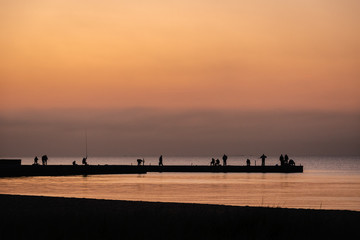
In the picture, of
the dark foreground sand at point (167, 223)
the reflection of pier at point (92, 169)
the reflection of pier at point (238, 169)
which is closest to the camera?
the dark foreground sand at point (167, 223)

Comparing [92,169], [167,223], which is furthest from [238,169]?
[167,223]

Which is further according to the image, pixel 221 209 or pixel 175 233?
pixel 221 209

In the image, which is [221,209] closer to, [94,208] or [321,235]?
[94,208]

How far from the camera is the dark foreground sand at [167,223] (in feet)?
56.4

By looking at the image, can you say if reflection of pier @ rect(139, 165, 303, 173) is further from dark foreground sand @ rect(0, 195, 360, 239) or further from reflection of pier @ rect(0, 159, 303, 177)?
dark foreground sand @ rect(0, 195, 360, 239)

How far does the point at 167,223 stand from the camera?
18.9 meters

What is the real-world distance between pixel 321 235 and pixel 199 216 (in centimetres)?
464

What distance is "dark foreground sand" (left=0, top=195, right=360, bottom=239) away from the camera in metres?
17.2

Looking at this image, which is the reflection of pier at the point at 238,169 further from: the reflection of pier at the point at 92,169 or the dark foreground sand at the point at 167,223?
the dark foreground sand at the point at 167,223

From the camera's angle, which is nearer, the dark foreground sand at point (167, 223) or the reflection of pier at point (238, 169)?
the dark foreground sand at point (167, 223)

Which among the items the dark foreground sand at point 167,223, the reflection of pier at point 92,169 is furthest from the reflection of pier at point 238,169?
the dark foreground sand at point 167,223

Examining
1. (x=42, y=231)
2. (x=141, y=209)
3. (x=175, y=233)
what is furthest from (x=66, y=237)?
(x=141, y=209)

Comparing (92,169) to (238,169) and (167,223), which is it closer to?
(238,169)

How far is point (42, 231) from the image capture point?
1739 cm
